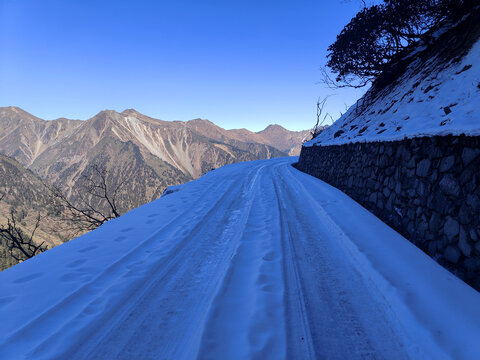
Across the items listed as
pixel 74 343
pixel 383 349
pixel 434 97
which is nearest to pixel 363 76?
pixel 434 97

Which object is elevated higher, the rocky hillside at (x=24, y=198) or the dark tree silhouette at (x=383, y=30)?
the dark tree silhouette at (x=383, y=30)

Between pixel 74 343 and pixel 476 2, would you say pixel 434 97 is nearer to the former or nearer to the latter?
pixel 476 2

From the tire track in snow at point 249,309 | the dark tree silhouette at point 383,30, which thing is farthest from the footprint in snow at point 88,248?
the dark tree silhouette at point 383,30

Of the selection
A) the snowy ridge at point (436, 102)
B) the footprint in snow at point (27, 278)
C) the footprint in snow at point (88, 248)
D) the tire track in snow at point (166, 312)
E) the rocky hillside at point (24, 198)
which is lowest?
the rocky hillside at point (24, 198)

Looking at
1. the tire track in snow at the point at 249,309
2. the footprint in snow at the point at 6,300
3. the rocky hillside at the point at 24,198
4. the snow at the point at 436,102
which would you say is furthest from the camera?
the rocky hillside at the point at 24,198

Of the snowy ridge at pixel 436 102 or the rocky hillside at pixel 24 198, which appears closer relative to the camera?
the snowy ridge at pixel 436 102

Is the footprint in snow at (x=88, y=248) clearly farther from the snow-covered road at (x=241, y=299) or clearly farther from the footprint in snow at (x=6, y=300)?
the footprint in snow at (x=6, y=300)

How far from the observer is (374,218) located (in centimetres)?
544

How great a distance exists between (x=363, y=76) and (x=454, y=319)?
37.5 feet

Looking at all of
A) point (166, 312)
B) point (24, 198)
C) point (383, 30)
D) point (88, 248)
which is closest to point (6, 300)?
point (88, 248)

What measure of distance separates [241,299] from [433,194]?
330cm

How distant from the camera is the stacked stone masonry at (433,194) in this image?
300 centimetres

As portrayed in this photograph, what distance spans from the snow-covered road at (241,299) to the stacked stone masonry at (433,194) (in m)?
0.26

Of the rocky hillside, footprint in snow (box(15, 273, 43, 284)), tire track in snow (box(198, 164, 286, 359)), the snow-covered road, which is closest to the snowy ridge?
the snow-covered road
